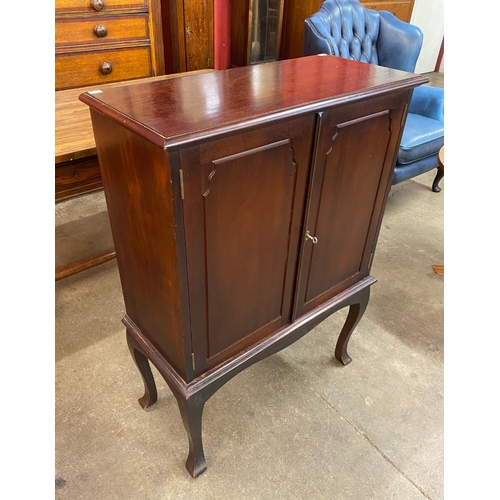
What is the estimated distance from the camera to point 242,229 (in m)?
1.11

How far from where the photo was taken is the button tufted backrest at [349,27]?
2.79m

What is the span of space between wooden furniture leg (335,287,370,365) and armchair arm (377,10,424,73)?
6.96 ft

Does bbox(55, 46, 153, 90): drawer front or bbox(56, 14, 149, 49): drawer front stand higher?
bbox(56, 14, 149, 49): drawer front

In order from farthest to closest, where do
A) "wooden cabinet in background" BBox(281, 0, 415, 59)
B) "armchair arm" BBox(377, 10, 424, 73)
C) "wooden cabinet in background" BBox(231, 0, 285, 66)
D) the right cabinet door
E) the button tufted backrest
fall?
1. "wooden cabinet in background" BBox(281, 0, 415, 59)
2. "wooden cabinet in background" BBox(231, 0, 285, 66)
3. "armchair arm" BBox(377, 10, 424, 73)
4. the button tufted backrest
5. the right cabinet door

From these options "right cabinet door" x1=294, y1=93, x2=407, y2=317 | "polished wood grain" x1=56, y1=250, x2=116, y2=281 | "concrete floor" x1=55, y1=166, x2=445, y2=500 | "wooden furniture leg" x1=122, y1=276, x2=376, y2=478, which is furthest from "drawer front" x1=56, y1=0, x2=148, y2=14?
"right cabinet door" x1=294, y1=93, x2=407, y2=317

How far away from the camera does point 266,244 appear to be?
1.21 m

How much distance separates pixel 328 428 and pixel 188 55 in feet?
9.33

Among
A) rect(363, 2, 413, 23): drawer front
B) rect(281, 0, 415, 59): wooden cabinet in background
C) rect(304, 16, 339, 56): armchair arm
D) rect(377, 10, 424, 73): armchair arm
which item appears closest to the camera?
rect(304, 16, 339, 56): armchair arm

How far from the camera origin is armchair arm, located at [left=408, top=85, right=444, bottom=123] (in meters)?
3.07

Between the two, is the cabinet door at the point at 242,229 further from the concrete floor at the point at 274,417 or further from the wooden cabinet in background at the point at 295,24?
the wooden cabinet in background at the point at 295,24

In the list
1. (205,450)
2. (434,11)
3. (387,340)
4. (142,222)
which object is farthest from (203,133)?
(434,11)

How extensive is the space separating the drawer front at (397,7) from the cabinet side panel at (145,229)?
12.8ft

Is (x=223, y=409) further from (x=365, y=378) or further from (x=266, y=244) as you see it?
(x=266, y=244)

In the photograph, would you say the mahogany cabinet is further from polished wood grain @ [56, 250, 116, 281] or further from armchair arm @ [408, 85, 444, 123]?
armchair arm @ [408, 85, 444, 123]
